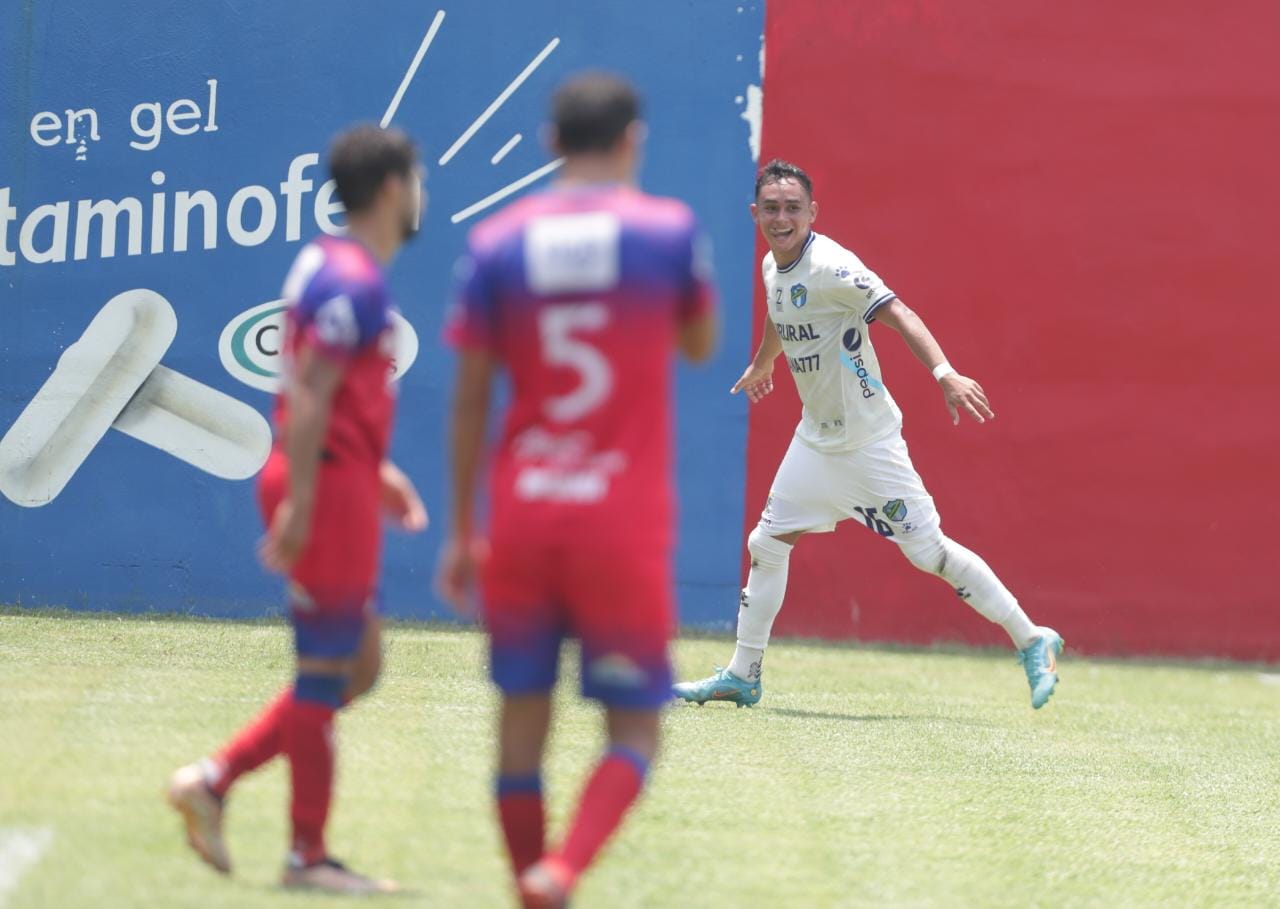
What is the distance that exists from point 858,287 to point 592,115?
4353 millimetres

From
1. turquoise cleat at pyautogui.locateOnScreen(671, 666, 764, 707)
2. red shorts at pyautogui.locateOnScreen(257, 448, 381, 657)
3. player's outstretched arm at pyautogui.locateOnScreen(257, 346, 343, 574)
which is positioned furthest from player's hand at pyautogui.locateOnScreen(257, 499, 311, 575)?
turquoise cleat at pyautogui.locateOnScreen(671, 666, 764, 707)

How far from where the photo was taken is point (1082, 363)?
11438 mm

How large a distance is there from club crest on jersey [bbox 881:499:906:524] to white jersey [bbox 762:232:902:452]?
28 centimetres

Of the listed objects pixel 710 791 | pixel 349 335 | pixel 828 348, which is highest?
pixel 828 348

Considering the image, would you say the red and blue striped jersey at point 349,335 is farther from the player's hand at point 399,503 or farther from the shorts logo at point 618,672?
the shorts logo at point 618,672

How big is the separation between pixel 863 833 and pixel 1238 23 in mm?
7659

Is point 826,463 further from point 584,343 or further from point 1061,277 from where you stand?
point 584,343

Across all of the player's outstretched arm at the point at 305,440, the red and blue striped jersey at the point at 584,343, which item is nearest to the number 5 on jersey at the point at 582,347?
the red and blue striped jersey at the point at 584,343

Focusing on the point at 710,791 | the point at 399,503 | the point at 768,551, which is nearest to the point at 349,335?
the point at 399,503

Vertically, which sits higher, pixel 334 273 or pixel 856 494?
pixel 334 273

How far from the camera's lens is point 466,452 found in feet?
12.1

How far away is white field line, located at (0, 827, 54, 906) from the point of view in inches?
157

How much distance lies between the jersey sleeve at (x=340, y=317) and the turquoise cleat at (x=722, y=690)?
421 centimetres

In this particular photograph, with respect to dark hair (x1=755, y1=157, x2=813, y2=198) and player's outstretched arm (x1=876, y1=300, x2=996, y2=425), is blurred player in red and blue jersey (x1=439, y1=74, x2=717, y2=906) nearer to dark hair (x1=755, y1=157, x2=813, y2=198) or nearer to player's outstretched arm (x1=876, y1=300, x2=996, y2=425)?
player's outstretched arm (x1=876, y1=300, x2=996, y2=425)
